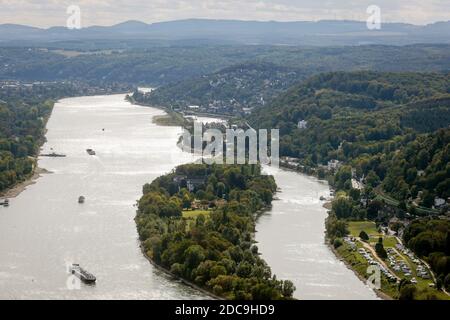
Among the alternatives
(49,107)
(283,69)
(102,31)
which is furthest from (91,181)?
(102,31)

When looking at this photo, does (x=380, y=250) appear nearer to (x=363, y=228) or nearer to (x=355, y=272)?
(x=355, y=272)

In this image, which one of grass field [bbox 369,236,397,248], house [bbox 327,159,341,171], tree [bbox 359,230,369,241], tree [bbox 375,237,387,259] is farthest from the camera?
A: house [bbox 327,159,341,171]

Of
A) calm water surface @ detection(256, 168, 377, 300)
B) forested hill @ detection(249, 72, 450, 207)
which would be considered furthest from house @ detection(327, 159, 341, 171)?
calm water surface @ detection(256, 168, 377, 300)

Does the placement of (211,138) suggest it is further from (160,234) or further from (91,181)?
(160,234)

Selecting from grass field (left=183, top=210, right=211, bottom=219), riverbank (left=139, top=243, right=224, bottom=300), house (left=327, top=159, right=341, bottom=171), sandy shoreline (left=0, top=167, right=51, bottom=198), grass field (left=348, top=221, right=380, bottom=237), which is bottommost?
house (left=327, top=159, right=341, bottom=171)

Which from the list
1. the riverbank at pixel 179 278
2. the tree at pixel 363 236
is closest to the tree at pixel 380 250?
the tree at pixel 363 236

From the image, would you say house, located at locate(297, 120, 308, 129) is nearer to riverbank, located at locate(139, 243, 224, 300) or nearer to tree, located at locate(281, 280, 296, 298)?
riverbank, located at locate(139, 243, 224, 300)

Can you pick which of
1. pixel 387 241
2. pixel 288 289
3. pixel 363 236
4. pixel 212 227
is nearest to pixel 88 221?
pixel 212 227

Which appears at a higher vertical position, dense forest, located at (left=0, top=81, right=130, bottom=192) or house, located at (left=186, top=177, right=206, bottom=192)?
house, located at (left=186, top=177, right=206, bottom=192)
